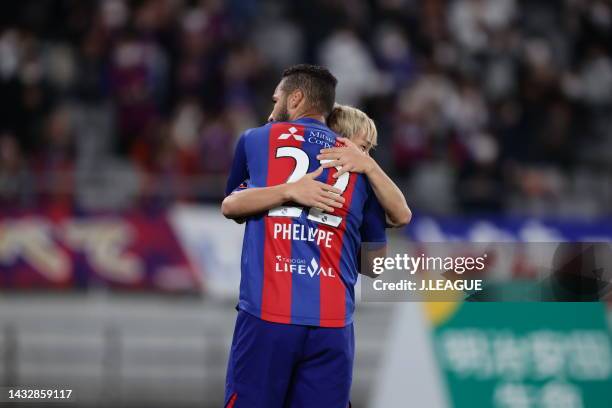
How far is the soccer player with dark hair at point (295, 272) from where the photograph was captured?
486cm

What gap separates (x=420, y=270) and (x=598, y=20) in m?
13.4

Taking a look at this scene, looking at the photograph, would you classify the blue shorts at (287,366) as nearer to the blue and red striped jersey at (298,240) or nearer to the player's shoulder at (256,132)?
the blue and red striped jersey at (298,240)

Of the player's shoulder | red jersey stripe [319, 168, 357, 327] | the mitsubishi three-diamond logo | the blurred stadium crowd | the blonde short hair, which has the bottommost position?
red jersey stripe [319, 168, 357, 327]

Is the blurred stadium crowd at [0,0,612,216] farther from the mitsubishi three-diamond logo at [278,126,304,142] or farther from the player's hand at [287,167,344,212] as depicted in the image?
the player's hand at [287,167,344,212]

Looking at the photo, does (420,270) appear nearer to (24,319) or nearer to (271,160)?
(271,160)

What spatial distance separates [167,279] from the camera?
46.3ft

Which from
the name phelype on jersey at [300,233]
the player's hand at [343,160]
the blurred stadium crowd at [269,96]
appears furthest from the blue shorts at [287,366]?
the blurred stadium crowd at [269,96]

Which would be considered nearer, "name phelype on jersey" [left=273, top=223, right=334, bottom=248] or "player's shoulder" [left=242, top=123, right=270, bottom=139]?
"name phelype on jersey" [left=273, top=223, right=334, bottom=248]

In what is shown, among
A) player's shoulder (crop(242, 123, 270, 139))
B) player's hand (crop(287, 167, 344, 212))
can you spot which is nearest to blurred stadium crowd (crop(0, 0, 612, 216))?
player's shoulder (crop(242, 123, 270, 139))

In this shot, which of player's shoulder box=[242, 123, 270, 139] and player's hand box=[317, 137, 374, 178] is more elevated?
player's shoulder box=[242, 123, 270, 139]

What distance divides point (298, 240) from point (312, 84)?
2.50ft

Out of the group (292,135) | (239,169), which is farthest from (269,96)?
(292,135)

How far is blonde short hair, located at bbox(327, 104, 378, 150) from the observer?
17.4 ft

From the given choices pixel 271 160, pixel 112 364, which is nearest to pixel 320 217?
pixel 271 160
